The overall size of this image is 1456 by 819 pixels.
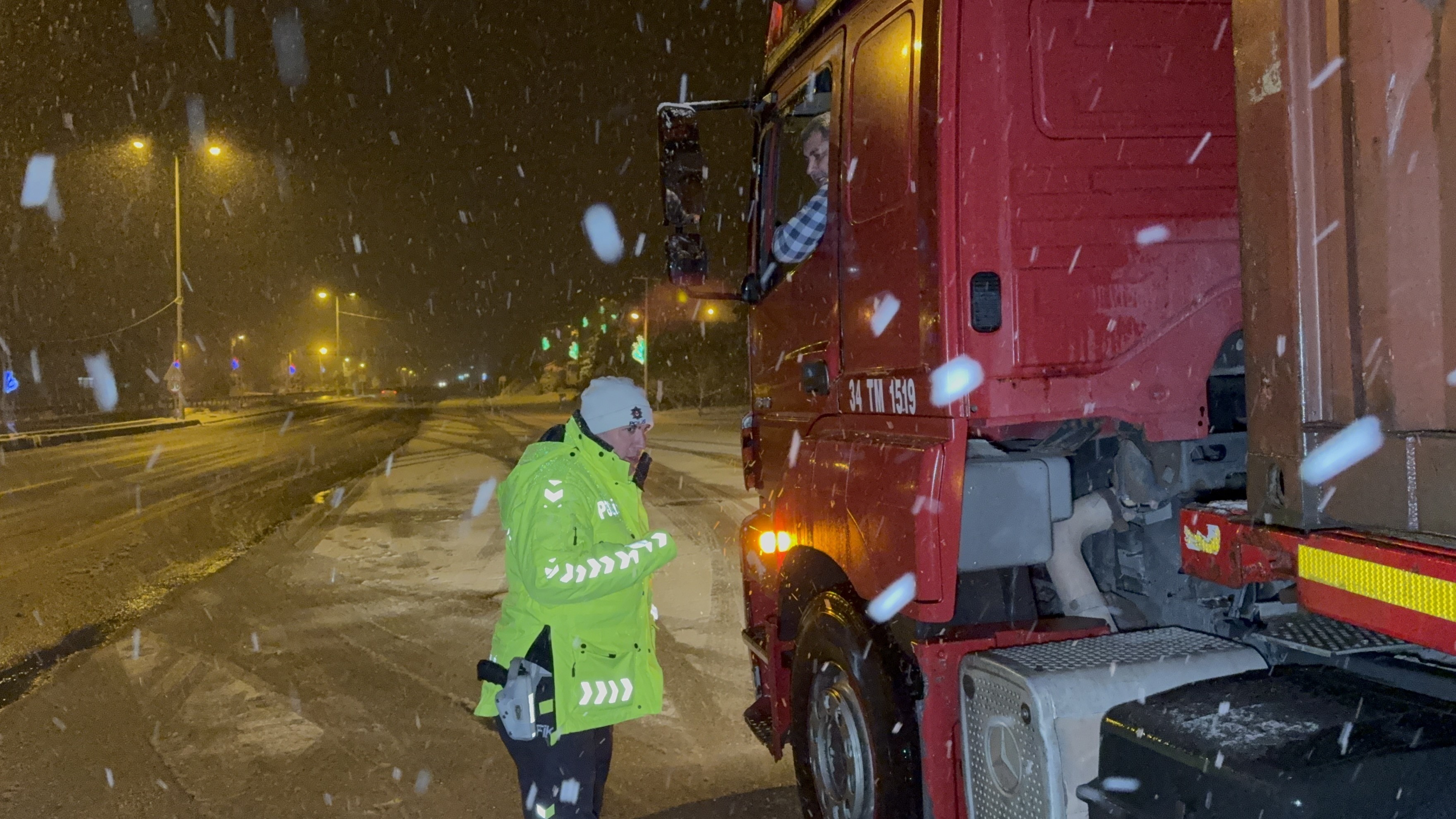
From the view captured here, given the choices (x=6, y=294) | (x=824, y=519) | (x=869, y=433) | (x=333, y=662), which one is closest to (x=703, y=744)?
(x=824, y=519)

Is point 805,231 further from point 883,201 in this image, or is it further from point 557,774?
point 557,774

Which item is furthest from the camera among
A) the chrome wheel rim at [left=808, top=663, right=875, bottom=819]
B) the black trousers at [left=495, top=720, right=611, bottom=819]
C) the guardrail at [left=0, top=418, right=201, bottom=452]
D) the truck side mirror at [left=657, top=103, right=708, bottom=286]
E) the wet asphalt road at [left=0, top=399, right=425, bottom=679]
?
the guardrail at [left=0, top=418, right=201, bottom=452]

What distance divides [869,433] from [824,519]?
34 cm

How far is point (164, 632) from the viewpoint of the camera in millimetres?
6906

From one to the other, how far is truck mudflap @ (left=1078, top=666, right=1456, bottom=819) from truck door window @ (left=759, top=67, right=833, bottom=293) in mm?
2061

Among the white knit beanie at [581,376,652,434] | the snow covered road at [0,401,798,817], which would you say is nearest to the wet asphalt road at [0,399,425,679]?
the snow covered road at [0,401,798,817]

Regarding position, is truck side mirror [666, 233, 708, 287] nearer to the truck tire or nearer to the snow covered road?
the truck tire

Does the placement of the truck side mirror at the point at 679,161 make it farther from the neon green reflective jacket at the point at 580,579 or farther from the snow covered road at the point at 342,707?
the snow covered road at the point at 342,707

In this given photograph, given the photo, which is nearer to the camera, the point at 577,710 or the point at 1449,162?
the point at 1449,162

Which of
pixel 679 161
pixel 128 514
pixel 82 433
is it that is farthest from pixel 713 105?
pixel 82 433

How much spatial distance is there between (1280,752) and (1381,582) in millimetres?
350

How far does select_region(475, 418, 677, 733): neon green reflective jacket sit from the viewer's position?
109 inches

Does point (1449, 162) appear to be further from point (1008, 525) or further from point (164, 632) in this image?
point (164, 632)

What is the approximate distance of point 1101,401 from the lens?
2764 millimetres
